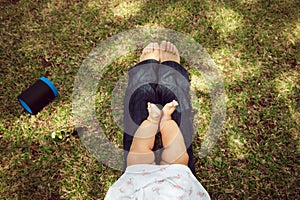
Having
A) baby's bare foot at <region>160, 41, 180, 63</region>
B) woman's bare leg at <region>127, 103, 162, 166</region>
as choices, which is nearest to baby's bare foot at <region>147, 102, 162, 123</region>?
woman's bare leg at <region>127, 103, 162, 166</region>

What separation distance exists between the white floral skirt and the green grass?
16.2 inches

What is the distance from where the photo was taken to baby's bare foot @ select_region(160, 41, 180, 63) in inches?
94.6

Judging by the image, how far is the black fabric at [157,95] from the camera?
2.09 meters

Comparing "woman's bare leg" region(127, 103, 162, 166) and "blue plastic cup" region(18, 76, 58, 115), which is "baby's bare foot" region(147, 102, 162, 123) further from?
"blue plastic cup" region(18, 76, 58, 115)

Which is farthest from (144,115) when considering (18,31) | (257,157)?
(18,31)

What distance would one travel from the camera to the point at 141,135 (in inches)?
79.1

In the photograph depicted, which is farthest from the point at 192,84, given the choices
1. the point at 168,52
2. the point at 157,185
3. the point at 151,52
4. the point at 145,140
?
the point at 157,185

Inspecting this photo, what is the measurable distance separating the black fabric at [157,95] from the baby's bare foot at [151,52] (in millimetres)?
89

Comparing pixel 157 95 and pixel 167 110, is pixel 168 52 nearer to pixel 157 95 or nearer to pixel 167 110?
pixel 157 95

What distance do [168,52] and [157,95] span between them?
0.48 metres

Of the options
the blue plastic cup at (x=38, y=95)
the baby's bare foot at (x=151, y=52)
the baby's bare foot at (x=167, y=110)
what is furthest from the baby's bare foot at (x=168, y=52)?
the blue plastic cup at (x=38, y=95)

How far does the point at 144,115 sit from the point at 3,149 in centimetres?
112

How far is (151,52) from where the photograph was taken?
2.43 meters

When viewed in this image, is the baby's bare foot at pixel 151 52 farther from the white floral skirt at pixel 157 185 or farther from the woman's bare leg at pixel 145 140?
the white floral skirt at pixel 157 185
